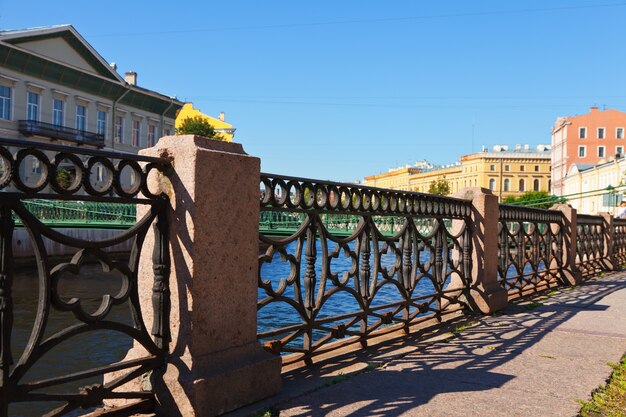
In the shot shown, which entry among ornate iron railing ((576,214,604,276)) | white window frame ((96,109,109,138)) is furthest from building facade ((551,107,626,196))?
ornate iron railing ((576,214,604,276))

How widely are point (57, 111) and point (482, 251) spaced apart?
37.7 metres

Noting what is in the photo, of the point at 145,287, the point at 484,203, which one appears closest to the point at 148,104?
the point at 484,203

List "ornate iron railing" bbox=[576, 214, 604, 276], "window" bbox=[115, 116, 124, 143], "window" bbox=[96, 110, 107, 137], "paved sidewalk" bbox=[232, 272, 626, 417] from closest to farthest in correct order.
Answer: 1. "paved sidewalk" bbox=[232, 272, 626, 417]
2. "ornate iron railing" bbox=[576, 214, 604, 276]
3. "window" bbox=[96, 110, 107, 137]
4. "window" bbox=[115, 116, 124, 143]

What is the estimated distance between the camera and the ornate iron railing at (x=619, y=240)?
1500 centimetres

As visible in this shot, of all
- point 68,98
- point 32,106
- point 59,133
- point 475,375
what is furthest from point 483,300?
point 68,98

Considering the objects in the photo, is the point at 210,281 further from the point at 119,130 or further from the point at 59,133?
the point at 119,130

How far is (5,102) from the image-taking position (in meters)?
35.9

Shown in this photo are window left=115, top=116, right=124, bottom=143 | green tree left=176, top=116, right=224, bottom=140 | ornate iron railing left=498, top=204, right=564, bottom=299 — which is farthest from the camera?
green tree left=176, top=116, right=224, bottom=140

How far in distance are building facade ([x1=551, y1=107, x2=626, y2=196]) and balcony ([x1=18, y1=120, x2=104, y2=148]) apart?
186ft

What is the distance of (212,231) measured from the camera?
10.6ft

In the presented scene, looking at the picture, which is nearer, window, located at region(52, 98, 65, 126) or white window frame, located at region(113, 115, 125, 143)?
window, located at region(52, 98, 65, 126)

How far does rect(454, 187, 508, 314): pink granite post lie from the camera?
6.92 meters

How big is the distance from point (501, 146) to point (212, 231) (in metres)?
114

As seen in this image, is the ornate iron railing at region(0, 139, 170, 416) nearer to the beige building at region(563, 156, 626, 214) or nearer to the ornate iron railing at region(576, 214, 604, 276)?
the ornate iron railing at region(576, 214, 604, 276)
